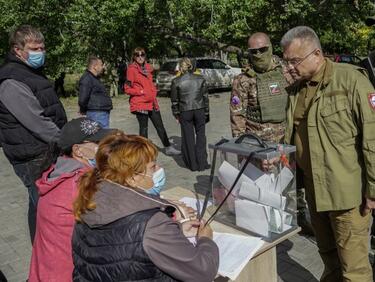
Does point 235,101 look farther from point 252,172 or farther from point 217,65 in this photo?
point 217,65

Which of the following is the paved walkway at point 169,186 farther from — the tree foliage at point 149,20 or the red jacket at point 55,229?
the tree foliage at point 149,20

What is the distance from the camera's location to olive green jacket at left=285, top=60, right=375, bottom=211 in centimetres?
237

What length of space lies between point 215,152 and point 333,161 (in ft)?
2.30

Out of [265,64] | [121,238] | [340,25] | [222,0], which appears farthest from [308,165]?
[340,25]

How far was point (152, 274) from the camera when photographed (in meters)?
1.63

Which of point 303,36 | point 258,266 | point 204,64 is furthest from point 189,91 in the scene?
point 204,64

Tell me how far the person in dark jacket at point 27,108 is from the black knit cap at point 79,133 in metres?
0.60

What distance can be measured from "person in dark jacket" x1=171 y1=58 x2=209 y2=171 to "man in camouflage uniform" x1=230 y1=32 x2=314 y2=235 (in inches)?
108

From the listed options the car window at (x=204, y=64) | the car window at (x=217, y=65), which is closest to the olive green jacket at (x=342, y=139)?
the car window at (x=204, y=64)

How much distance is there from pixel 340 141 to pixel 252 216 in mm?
700

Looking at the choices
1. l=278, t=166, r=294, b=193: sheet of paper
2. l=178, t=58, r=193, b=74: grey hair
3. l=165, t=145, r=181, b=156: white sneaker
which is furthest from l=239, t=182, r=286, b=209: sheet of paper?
l=165, t=145, r=181, b=156: white sneaker

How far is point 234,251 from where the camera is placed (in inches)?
85.6

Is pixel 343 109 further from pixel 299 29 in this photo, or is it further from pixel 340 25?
pixel 340 25

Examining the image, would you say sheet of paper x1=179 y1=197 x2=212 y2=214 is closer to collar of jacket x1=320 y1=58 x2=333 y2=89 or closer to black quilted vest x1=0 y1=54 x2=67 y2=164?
collar of jacket x1=320 y1=58 x2=333 y2=89
